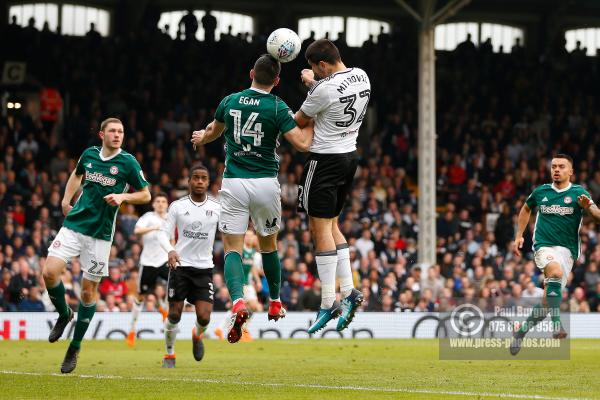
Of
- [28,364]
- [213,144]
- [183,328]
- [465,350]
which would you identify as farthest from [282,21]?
[28,364]

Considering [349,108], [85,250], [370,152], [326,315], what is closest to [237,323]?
[326,315]

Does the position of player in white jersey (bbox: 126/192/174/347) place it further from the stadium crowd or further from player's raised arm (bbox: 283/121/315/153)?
player's raised arm (bbox: 283/121/315/153)

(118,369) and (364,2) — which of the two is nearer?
(118,369)

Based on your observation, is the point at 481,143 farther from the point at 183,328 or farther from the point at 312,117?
the point at 312,117

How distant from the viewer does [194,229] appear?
52.2 feet

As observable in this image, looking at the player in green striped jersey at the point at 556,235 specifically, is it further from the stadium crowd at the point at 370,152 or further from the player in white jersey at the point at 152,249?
the stadium crowd at the point at 370,152

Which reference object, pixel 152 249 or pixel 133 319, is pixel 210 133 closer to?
pixel 152 249

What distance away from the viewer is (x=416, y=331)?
25.4 m

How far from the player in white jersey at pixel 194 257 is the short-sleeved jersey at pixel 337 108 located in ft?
13.1

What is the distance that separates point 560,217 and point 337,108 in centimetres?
548

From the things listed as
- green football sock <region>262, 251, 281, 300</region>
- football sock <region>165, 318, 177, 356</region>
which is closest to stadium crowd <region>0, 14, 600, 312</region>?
football sock <region>165, 318, 177, 356</region>

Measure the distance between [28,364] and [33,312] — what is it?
7924mm

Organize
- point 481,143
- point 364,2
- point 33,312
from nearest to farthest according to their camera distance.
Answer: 1. point 33,312
2. point 481,143
3. point 364,2

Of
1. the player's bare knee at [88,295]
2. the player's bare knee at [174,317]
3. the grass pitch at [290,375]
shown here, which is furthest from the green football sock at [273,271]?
the player's bare knee at [174,317]
